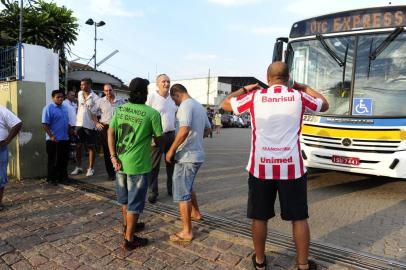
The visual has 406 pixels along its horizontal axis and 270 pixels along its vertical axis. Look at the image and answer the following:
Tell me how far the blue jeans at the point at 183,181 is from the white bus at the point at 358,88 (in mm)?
3428

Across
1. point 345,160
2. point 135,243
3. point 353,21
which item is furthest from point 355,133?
point 135,243

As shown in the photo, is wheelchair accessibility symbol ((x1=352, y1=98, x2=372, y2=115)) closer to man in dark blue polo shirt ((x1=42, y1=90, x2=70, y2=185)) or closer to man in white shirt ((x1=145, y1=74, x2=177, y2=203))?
man in white shirt ((x1=145, y1=74, x2=177, y2=203))

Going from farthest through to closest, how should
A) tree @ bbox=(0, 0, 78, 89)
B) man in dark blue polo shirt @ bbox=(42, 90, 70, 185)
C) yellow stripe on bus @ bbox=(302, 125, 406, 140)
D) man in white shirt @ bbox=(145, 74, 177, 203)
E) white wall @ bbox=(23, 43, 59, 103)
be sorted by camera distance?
tree @ bbox=(0, 0, 78, 89)
white wall @ bbox=(23, 43, 59, 103)
man in dark blue polo shirt @ bbox=(42, 90, 70, 185)
yellow stripe on bus @ bbox=(302, 125, 406, 140)
man in white shirt @ bbox=(145, 74, 177, 203)

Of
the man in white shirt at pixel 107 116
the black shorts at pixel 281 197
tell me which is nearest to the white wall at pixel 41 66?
the man in white shirt at pixel 107 116

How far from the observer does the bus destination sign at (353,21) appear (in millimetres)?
6340

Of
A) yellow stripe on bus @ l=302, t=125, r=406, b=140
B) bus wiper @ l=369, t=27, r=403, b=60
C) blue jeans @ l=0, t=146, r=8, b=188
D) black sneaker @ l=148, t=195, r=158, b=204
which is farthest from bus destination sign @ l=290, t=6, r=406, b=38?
blue jeans @ l=0, t=146, r=8, b=188

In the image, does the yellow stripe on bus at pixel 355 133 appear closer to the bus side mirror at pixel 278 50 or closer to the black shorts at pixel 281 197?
the bus side mirror at pixel 278 50

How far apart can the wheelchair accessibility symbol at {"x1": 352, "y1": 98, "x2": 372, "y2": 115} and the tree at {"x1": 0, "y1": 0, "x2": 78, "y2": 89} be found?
31.2ft

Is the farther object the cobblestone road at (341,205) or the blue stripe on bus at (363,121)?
the blue stripe on bus at (363,121)

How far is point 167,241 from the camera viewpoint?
4.12 metres

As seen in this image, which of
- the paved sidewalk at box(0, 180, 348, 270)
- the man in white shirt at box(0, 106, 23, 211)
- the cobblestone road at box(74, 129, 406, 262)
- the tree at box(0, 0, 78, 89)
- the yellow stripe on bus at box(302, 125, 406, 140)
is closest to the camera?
the paved sidewalk at box(0, 180, 348, 270)

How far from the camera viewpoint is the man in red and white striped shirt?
3207 mm

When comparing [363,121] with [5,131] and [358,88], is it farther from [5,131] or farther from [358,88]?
[5,131]

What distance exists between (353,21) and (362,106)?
159 cm
